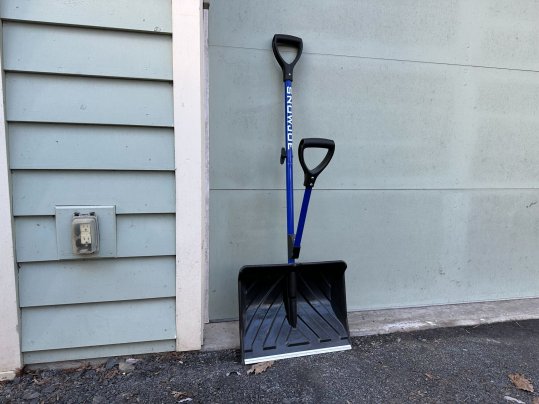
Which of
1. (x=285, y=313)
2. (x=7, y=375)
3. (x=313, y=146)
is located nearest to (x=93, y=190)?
(x=7, y=375)

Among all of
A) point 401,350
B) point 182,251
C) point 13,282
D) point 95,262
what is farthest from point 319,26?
point 13,282

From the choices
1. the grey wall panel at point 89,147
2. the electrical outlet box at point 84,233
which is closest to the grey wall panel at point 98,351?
the electrical outlet box at point 84,233

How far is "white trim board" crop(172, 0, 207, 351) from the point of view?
1.66 meters

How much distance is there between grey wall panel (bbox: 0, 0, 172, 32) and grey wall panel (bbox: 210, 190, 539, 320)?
3.18 ft

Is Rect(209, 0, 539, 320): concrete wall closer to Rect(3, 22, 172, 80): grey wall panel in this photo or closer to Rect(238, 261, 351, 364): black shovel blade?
Rect(238, 261, 351, 364): black shovel blade

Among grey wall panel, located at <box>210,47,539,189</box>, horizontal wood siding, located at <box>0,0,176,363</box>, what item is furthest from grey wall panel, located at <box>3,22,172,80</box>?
grey wall panel, located at <box>210,47,539,189</box>

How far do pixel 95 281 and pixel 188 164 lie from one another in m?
0.75

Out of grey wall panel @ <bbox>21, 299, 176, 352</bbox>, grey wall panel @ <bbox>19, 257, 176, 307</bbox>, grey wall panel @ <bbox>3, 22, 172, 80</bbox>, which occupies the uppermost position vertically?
grey wall panel @ <bbox>3, 22, 172, 80</bbox>

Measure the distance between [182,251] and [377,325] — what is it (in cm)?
135

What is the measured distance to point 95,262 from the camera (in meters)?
1.72

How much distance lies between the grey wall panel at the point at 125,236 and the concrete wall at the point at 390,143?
0.40m

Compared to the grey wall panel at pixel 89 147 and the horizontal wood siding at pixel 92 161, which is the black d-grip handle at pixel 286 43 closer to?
the horizontal wood siding at pixel 92 161

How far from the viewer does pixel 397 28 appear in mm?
2266

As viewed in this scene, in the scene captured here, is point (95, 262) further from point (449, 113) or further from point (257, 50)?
point (449, 113)
